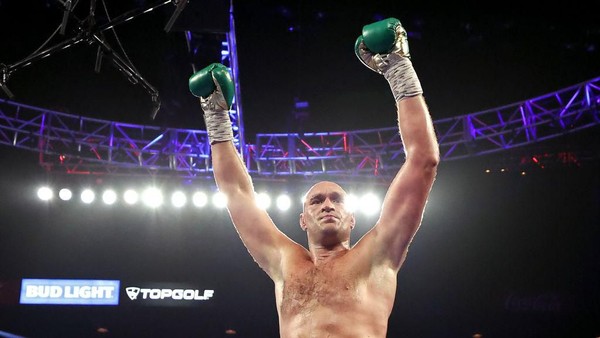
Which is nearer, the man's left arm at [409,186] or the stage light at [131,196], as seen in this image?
the man's left arm at [409,186]

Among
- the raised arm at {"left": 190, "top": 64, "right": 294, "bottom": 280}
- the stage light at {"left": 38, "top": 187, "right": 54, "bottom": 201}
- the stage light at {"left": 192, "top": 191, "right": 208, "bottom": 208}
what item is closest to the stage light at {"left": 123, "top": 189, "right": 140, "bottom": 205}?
the stage light at {"left": 192, "top": 191, "right": 208, "bottom": 208}

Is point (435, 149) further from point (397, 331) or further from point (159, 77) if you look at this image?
point (397, 331)

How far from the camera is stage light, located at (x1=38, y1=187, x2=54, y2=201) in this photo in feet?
31.4

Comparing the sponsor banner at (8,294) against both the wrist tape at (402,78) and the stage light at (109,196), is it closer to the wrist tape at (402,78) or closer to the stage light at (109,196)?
the stage light at (109,196)

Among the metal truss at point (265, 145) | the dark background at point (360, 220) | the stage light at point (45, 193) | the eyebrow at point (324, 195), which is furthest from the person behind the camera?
the stage light at point (45, 193)

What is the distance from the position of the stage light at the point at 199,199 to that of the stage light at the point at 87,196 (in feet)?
5.57

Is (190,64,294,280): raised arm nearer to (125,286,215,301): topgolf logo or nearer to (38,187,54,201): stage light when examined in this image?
(38,187,54,201): stage light

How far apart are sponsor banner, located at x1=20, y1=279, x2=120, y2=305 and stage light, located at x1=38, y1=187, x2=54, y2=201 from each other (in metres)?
1.46

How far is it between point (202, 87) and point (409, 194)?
44.9 inches

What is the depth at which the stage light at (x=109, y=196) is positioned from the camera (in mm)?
9875

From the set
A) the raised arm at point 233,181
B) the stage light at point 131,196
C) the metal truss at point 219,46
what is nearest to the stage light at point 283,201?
the stage light at point 131,196

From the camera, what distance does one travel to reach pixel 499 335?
10445mm

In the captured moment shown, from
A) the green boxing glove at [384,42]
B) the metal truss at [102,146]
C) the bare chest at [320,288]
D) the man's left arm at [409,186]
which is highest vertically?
the metal truss at [102,146]

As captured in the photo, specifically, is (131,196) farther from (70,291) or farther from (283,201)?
(283,201)
